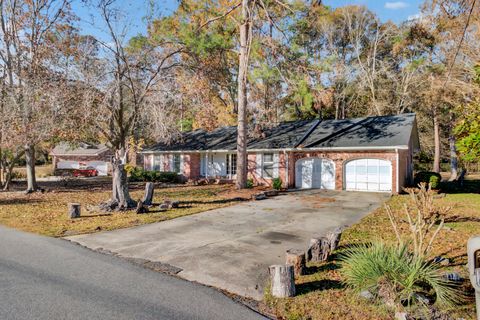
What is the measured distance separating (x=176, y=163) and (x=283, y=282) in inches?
949

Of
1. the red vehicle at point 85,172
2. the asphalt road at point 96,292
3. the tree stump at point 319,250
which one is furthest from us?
the red vehicle at point 85,172

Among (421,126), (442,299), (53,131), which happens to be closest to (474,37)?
(421,126)

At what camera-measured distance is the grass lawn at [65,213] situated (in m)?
10.7

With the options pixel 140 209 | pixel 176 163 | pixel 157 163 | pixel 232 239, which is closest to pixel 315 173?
pixel 176 163

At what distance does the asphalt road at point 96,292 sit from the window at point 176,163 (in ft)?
68.8

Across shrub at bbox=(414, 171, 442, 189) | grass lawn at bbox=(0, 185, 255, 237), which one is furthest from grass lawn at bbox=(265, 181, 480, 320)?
shrub at bbox=(414, 171, 442, 189)

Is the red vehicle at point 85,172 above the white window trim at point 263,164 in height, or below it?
below

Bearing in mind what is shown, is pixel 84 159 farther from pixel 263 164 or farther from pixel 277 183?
pixel 277 183

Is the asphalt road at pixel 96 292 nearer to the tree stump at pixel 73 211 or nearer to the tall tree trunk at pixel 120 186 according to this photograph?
the tree stump at pixel 73 211

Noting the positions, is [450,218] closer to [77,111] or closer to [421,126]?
[77,111]

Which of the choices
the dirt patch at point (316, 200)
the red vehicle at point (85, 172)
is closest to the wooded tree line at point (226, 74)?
the dirt patch at point (316, 200)

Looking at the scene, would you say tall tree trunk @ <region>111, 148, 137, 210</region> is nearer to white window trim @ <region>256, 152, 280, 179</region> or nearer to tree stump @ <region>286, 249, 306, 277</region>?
tree stump @ <region>286, 249, 306, 277</region>

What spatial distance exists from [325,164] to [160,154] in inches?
607

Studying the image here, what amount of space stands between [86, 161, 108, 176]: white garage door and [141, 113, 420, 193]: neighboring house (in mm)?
15266
